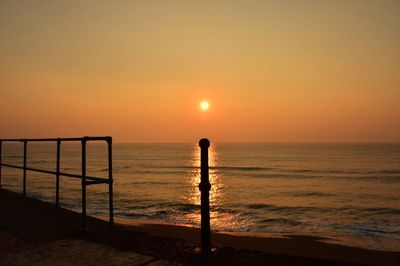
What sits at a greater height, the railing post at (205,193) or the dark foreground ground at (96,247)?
the railing post at (205,193)

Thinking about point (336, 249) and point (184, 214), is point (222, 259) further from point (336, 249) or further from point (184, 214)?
point (184, 214)

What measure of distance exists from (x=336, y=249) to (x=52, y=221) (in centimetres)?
680

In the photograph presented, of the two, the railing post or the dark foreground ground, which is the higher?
the railing post

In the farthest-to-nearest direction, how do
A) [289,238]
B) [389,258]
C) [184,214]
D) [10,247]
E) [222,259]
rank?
[184,214]
[289,238]
[389,258]
[10,247]
[222,259]

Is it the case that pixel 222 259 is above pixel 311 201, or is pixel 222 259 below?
above

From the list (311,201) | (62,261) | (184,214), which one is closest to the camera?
(62,261)

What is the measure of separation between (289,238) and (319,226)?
3.98m

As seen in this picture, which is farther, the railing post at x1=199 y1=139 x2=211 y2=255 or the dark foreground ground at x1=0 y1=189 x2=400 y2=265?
the railing post at x1=199 y1=139 x2=211 y2=255

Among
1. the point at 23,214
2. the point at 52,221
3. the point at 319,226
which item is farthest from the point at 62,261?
the point at 319,226

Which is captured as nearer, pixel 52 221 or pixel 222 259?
pixel 222 259

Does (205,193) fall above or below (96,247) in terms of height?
above

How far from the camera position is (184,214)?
52.3ft

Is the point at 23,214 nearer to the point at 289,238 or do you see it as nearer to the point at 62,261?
the point at 62,261

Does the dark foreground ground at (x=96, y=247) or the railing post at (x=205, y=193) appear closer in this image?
the dark foreground ground at (x=96, y=247)
